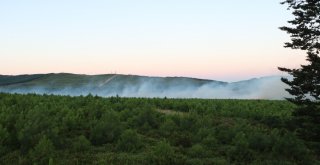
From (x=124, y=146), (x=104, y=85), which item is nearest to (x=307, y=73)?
(x=124, y=146)

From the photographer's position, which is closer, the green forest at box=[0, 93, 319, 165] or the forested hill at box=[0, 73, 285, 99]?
the green forest at box=[0, 93, 319, 165]

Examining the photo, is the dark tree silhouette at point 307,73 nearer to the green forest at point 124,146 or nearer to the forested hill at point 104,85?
the green forest at point 124,146

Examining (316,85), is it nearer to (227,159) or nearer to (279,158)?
(279,158)

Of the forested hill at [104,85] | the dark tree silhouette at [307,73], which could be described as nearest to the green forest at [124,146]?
the dark tree silhouette at [307,73]

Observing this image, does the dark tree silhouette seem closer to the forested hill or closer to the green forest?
the green forest

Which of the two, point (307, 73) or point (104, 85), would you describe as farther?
point (104, 85)

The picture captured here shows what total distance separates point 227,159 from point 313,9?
26.0ft

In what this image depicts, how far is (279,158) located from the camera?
1534cm

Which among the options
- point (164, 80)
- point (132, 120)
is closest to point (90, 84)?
point (164, 80)

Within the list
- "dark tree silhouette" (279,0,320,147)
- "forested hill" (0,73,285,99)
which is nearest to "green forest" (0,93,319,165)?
"dark tree silhouette" (279,0,320,147)

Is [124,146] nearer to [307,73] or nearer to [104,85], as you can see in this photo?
[307,73]

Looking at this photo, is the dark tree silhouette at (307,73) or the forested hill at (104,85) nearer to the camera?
the dark tree silhouette at (307,73)

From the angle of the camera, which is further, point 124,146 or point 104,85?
point 104,85

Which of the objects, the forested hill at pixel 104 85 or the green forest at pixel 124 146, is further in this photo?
the forested hill at pixel 104 85
